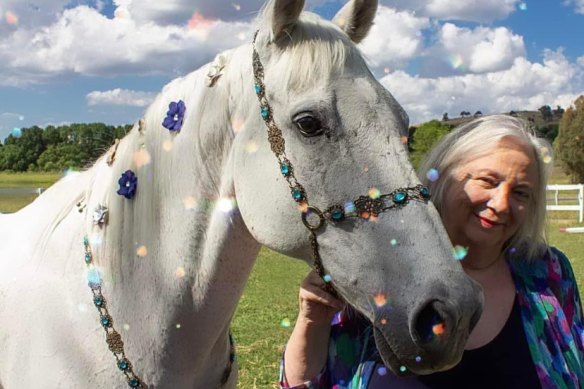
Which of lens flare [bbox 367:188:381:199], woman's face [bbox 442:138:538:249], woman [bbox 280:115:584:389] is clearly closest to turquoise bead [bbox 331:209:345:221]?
lens flare [bbox 367:188:381:199]

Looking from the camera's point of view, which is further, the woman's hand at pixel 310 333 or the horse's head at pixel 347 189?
the woman's hand at pixel 310 333

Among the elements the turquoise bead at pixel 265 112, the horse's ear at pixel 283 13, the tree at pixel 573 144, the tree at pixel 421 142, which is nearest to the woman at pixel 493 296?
the tree at pixel 421 142

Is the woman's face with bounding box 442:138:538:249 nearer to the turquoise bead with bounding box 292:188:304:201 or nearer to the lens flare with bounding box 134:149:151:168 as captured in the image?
the turquoise bead with bounding box 292:188:304:201

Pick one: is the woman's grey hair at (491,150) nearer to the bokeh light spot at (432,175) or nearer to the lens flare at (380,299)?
the bokeh light spot at (432,175)

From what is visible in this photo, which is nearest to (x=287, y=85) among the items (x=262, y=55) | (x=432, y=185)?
(x=262, y=55)

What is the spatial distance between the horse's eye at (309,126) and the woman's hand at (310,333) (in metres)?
0.57

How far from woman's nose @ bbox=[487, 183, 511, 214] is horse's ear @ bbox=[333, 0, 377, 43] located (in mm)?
875

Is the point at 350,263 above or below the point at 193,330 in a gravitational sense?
above

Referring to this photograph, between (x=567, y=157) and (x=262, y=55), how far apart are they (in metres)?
42.4

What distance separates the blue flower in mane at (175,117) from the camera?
2.28 meters

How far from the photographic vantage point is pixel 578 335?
8.35 feet

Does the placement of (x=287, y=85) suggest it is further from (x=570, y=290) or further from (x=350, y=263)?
(x=570, y=290)

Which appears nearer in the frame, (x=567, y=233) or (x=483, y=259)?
(x=483, y=259)

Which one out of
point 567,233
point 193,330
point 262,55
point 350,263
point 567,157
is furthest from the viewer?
point 567,157
